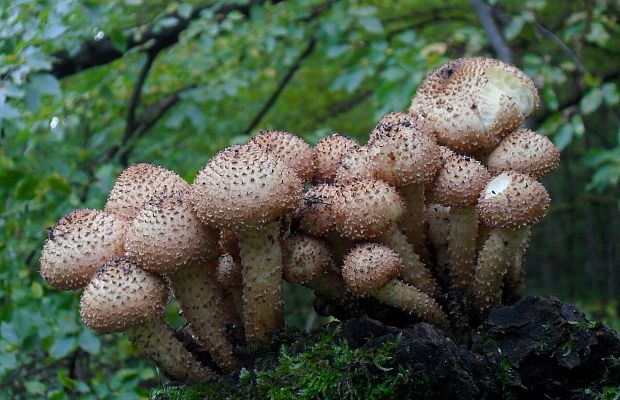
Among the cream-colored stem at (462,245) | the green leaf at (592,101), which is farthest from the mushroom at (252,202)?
the green leaf at (592,101)

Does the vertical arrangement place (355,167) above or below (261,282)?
above

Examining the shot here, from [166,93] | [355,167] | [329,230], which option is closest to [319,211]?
[329,230]

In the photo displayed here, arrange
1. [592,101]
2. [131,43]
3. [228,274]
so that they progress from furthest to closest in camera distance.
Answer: [131,43] → [592,101] → [228,274]

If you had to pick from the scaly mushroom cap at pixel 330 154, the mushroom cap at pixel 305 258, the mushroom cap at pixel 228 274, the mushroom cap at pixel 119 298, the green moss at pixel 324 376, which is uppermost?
the scaly mushroom cap at pixel 330 154

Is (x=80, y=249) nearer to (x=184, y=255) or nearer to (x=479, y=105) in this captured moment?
(x=184, y=255)

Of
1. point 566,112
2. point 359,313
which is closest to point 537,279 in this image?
point 566,112

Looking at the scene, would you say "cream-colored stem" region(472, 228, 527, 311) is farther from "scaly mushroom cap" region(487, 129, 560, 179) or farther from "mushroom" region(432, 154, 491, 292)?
"scaly mushroom cap" region(487, 129, 560, 179)

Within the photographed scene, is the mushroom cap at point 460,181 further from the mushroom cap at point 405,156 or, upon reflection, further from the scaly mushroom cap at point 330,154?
the scaly mushroom cap at point 330,154
